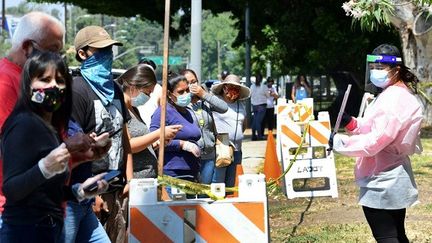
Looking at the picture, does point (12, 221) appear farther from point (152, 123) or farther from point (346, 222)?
point (346, 222)

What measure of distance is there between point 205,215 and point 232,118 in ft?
12.8

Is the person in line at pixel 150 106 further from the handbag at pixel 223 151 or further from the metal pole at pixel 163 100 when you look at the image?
the metal pole at pixel 163 100

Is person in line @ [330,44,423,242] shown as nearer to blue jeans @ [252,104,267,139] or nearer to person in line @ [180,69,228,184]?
person in line @ [180,69,228,184]

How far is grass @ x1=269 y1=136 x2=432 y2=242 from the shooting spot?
8539 mm

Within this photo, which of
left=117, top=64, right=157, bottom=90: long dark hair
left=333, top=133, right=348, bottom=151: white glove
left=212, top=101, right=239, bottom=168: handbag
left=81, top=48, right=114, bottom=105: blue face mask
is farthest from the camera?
left=212, top=101, right=239, bottom=168: handbag

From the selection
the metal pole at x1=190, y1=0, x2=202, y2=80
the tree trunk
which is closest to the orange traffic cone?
the metal pole at x1=190, y1=0, x2=202, y2=80

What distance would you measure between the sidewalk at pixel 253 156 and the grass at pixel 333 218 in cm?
308

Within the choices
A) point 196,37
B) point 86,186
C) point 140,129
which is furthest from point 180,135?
point 196,37

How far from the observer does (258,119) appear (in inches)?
963

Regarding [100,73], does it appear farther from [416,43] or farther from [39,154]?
[416,43]

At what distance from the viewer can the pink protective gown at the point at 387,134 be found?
5750 millimetres

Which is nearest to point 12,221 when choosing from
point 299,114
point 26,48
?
point 26,48

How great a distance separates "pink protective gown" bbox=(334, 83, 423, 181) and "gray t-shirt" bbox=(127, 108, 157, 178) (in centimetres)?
138

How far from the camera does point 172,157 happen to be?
7199mm
